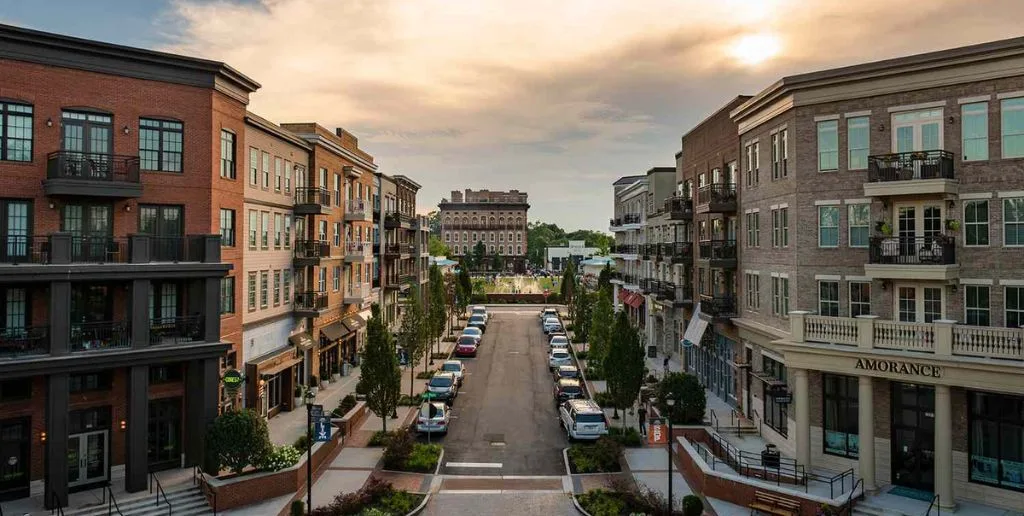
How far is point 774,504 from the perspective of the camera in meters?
21.2

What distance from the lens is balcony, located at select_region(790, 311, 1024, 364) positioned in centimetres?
1991

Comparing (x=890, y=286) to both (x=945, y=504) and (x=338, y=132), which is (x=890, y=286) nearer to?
(x=945, y=504)

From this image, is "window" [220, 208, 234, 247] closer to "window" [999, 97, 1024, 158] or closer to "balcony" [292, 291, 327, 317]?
"balcony" [292, 291, 327, 317]

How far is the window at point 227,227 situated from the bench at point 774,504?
74.0 ft

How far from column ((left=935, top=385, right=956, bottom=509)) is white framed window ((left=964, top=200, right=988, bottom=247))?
5232 millimetres

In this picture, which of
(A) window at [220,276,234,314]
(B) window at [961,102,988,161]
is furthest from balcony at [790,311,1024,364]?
(A) window at [220,276,234,314]

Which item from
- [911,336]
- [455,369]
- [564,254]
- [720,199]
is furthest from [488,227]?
[911,336]

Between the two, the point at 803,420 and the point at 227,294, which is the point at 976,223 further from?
the point at 227,294

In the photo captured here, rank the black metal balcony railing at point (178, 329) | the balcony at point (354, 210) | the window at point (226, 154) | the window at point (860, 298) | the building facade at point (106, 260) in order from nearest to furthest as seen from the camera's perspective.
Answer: the building facade at point (106, 260), the black metal balcony railing at point (178, 329), the window at point (860, 298), the window at point (226, 154), the balcony at point (354, 210)

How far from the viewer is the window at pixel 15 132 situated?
2162cm

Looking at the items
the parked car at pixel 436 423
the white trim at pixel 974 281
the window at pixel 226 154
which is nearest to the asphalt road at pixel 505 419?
the parked car at pixel 436 423

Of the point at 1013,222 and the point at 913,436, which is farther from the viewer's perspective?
the point at 913,436

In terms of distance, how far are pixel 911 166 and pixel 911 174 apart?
279 millimetres

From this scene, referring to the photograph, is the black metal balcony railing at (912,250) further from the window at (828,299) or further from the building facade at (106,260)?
the building facade at (106,260)
